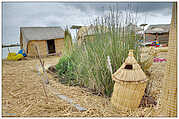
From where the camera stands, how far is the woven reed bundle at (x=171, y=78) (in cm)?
66

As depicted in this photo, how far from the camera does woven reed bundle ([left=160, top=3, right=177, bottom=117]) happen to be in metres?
0.66

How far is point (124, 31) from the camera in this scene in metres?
2.14

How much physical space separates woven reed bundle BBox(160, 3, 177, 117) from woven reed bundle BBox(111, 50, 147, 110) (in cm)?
80

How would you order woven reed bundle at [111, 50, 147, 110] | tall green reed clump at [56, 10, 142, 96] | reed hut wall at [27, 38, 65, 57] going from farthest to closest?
reed hut wall at [27, 38, 65, 57] < tall green reed clump at [56, 10, 142, 96] < woven reed bundle at [111, 50, 147, 110]

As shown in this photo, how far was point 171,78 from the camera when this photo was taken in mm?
681

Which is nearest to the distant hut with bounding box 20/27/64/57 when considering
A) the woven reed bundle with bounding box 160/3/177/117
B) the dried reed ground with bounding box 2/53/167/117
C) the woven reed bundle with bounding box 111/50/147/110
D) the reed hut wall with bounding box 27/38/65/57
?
the reed hut wall with bounding box 27/38/65/57

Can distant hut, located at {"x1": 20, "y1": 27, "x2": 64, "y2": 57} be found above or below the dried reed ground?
above

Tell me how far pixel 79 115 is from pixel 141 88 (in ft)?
2.50

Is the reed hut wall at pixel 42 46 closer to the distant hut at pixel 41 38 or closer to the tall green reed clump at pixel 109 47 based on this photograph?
the distant hut at pixel 41 38

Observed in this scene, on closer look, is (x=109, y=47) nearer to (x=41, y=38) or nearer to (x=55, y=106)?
(x=55, y=106)

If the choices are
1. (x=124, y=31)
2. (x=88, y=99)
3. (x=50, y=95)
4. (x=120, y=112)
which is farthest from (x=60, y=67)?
(x=120, y=112)

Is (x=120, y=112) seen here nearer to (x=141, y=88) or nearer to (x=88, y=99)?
(x=141, y=88)

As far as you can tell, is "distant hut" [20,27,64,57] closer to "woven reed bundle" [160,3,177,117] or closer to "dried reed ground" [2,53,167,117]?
"dried reed ground" [2,53,167,117]

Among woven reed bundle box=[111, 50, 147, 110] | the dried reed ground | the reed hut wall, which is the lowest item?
the dried reed ground
